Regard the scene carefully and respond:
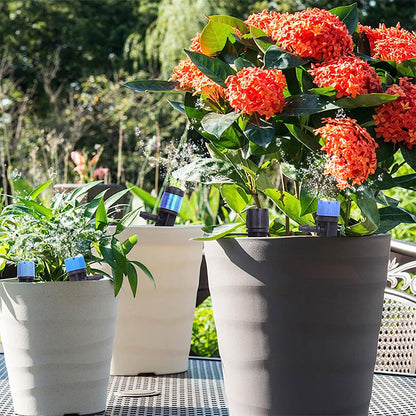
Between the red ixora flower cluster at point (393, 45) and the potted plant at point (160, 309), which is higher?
the red ixora flower cluster at point (393, 45)

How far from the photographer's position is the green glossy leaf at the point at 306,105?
108 cm

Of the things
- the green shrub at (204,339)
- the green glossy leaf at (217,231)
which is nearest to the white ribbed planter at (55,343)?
the green glossy leaf at (217,231)

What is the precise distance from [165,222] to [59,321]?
16.2 inches

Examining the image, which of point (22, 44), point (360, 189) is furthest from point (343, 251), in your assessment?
point (22, 44)

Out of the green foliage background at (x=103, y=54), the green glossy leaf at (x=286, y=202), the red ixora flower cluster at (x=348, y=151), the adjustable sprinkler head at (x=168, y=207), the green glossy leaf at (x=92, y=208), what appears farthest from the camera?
the green foliage background at (x=103, y=54)

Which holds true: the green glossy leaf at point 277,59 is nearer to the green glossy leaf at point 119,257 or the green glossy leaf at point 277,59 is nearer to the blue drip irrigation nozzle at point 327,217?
the blue drip irrigation nozzle at point 327,217

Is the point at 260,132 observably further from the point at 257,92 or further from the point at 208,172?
the point at 208,172

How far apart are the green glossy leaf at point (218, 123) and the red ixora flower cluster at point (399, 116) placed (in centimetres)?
23

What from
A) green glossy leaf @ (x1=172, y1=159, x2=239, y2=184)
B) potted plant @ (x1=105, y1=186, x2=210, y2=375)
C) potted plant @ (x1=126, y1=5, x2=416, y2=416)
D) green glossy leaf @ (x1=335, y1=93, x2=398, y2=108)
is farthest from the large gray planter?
potted plant @ (x1=105, y1=186, x2=210, y2=375)

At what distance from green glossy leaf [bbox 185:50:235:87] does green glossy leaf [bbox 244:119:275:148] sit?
0.11 m

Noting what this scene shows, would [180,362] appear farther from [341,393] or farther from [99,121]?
[99,121]

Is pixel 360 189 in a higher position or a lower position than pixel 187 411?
higher

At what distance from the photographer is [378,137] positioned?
44.8 inches

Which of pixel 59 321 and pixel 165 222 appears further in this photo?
pixel 165 222
